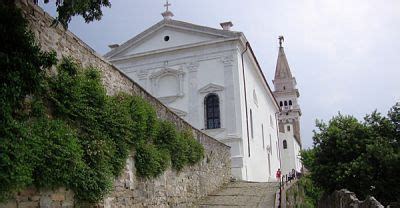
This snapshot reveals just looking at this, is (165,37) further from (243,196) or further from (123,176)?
(123,176)

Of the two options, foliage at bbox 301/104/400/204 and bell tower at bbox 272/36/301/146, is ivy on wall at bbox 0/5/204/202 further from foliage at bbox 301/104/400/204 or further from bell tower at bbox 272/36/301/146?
bell tower at bbox 272/36/301/146

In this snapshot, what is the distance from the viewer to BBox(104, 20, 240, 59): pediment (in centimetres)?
3007

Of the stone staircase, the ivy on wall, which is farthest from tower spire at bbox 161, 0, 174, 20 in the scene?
the ivy on wall

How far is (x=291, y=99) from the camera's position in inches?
3270

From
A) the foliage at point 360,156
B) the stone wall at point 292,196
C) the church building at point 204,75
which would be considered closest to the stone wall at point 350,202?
the foliage at point 360,156

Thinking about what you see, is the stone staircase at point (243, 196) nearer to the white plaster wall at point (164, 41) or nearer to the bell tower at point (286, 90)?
the white plaster wall at point (164, 41)

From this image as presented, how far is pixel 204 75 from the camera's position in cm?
2967

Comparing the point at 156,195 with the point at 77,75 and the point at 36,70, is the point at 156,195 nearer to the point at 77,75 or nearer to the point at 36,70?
the point at 77,75

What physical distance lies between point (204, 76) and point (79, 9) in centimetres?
2274

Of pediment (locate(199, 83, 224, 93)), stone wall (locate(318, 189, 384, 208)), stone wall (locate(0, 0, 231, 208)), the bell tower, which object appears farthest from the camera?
the bell tower

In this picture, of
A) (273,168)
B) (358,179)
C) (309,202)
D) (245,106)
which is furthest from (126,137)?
(273,168)

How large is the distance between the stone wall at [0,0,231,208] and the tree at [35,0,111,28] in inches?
51.7

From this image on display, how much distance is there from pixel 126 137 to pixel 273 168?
32.5 m

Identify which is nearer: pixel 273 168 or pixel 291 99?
pixel 273 168
